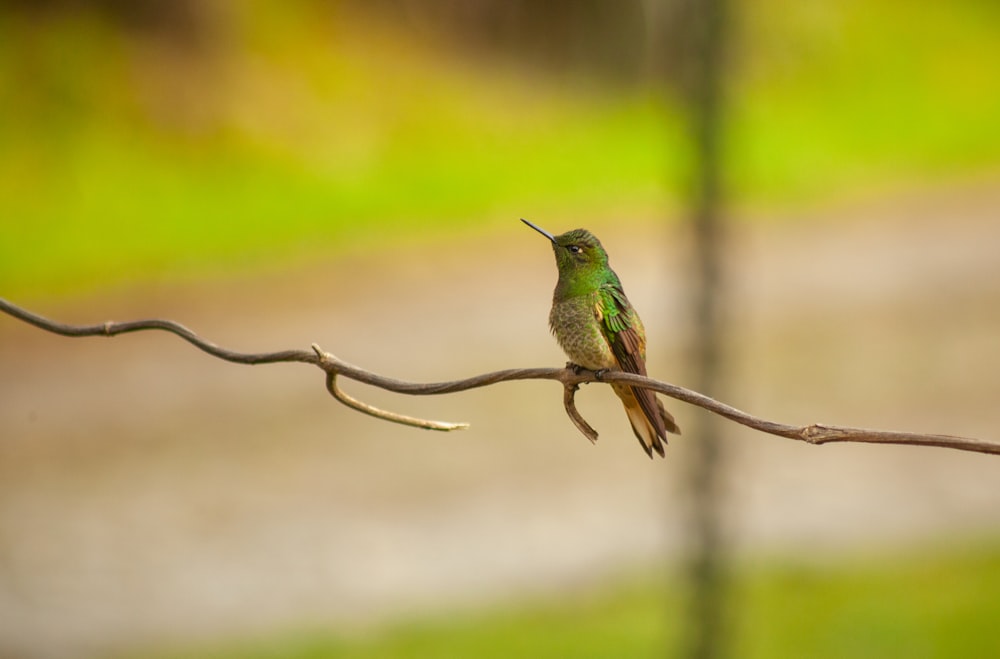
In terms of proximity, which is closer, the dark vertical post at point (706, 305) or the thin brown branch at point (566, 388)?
the thin brown branch at point (566, 388)

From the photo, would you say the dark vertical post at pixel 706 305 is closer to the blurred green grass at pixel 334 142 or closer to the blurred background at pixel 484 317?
the blurred background at pixel 484 317

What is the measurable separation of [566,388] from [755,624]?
5144 mm

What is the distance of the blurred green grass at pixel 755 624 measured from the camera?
7141 millimetres

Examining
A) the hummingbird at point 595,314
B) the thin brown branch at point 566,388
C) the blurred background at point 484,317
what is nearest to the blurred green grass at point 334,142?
the blurred background at point 484,317

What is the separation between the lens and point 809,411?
11281 millimetres

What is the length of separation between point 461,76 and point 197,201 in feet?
16.2

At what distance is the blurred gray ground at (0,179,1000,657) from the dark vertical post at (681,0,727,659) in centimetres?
28

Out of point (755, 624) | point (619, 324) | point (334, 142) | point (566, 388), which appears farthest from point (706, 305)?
point (334, 142)

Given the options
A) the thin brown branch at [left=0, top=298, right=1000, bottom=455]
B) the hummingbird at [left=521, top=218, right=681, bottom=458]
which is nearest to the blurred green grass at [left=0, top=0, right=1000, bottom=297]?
the hummingbird at [left=521, top=218, right=681, bottom=458]

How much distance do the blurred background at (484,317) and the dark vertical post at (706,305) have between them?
0.8 inches

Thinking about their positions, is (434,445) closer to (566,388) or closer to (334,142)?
(334,142)

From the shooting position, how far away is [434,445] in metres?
10.5

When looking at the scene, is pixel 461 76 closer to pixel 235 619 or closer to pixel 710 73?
pixel 235 619

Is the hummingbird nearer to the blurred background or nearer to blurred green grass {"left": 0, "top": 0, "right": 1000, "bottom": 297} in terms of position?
the blurred background
